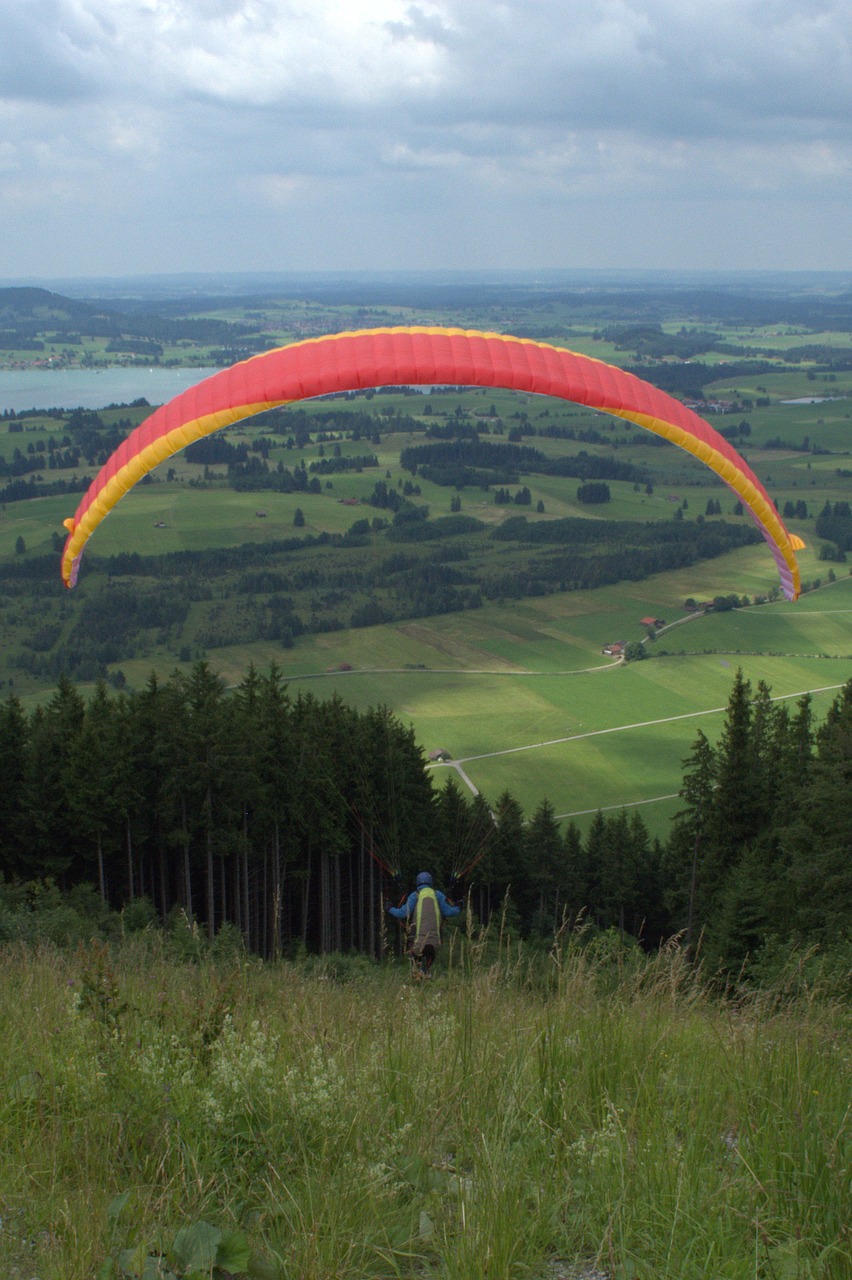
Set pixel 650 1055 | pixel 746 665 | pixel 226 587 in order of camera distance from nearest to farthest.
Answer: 1. pixel 650 1055
2. pixel 746 665
3. pixel 226 587

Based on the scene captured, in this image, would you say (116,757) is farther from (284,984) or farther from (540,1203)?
(540,1203)

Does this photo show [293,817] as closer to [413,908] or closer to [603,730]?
[413,908]

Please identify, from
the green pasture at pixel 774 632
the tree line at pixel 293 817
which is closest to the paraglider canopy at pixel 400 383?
the tree line at pixel 293 817

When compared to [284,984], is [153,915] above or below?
below

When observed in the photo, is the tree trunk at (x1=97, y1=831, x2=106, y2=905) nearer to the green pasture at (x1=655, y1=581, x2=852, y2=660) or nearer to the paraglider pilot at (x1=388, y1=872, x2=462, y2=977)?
the paraglider pilot at (x1=388, y1=872, x2=462, y2=977)

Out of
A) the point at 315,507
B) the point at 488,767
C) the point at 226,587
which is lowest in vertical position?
the point at 488,767

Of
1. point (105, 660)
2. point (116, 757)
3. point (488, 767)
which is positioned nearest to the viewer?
point (116, 757)

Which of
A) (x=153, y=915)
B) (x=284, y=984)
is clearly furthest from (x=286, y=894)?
(x=284, y=984)

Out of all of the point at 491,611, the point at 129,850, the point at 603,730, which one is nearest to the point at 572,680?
the point at 603,730
